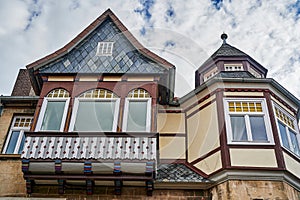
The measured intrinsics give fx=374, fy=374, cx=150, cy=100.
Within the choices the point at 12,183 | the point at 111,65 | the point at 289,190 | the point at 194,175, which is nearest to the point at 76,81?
the point at 111,65

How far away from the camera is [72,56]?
15719 millimetres

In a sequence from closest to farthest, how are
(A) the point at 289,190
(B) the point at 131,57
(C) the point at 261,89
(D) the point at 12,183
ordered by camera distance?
(A) the point at 289,190 → (D) the point at 12,183 → (C) the point at 261,89 → (B) the point at 131,57

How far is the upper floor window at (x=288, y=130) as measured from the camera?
13617mm

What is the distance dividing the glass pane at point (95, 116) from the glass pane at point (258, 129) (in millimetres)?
5049

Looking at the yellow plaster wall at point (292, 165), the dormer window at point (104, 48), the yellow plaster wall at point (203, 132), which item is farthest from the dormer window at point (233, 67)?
the yellow plaster wall at point (292, 165)

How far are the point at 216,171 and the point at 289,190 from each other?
237 cm

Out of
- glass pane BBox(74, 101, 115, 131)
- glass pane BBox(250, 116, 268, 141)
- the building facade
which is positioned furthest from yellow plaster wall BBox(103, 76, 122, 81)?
glass pane BBox(250, 116, 268, 141)

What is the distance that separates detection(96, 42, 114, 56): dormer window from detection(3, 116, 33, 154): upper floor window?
A: 4.08m

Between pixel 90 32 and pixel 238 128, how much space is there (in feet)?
25.4

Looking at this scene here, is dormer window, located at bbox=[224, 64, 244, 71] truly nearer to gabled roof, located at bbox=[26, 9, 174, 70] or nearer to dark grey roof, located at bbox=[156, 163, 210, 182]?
gabled roof, located at bbox=[26, 9, 174, 70]

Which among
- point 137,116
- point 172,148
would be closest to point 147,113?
point 137,116

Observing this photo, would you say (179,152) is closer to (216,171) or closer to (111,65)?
(216,171)

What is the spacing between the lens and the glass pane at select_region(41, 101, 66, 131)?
44.2 feet

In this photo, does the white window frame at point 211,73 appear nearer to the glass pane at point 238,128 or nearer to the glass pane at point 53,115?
the glass pane at point 238,128
